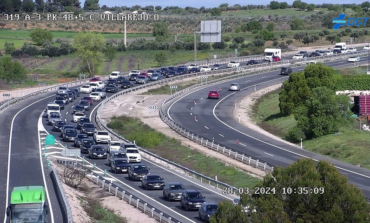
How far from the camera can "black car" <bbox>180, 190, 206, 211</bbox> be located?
3947cm

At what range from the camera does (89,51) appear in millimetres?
116312

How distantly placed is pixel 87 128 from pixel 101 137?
4.32m

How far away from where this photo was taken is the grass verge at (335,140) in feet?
189

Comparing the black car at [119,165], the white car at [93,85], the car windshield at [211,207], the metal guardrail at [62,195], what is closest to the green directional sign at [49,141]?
the black car at [119,165]

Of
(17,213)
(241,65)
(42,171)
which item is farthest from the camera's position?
(241,65)

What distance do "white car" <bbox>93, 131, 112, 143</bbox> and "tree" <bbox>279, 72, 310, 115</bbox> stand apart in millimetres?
23710

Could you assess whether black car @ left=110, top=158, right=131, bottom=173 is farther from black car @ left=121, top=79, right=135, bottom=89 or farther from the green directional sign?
black car @ left=121, top=79, right=135, bottom=89

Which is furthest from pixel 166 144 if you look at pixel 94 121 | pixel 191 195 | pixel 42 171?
pixel 191 195

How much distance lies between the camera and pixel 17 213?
29844 mm

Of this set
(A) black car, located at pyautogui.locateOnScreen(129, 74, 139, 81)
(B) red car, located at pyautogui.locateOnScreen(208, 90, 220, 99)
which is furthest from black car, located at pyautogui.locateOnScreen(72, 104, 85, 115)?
(A) black car, located at pyautogui.locateOnScreen(129, 74, 139, 81)

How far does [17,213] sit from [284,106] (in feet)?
174

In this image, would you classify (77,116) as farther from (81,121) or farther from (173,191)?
(173,191)

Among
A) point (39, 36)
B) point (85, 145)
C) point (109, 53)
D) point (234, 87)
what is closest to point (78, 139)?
Result: point (85, 145)

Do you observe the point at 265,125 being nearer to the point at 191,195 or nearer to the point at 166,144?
the point at 166,144
